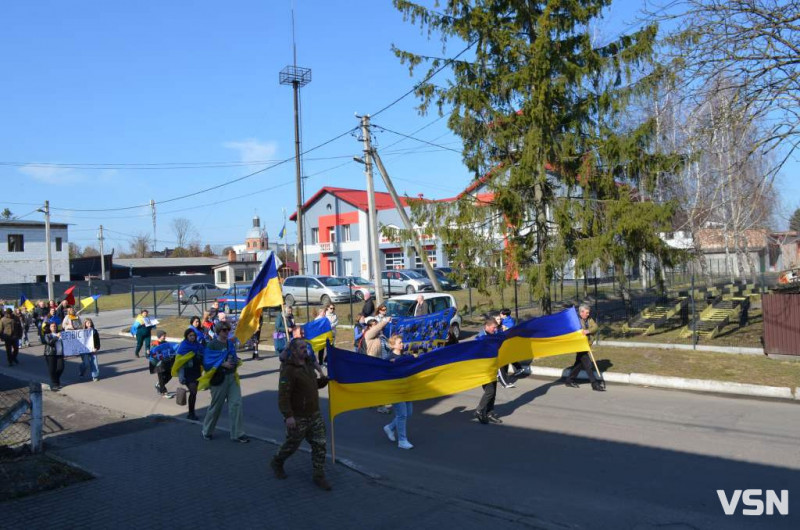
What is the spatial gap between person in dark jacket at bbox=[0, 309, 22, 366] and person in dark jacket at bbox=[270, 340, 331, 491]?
631 inches

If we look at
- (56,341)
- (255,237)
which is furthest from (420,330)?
(255,237)

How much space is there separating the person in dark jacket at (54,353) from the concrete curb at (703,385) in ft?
38.8

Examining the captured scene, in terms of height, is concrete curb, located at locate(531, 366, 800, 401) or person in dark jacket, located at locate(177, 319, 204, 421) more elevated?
person in dark jacket, located at locate(177, 319, 204, 421)

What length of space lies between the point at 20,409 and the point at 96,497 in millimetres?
2463

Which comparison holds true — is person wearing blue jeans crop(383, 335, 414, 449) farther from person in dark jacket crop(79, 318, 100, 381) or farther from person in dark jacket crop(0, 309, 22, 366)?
person in dark jacket crop(0, 309, 22, 366)

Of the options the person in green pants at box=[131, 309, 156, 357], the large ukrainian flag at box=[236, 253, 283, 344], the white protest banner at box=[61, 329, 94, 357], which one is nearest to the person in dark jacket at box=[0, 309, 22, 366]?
the person in green pants at box=[131, 309, 156, 357]

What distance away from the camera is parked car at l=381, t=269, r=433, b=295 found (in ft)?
121

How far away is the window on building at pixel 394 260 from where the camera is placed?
5459cm

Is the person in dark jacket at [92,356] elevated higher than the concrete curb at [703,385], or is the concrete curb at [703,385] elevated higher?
the person in dark jacket at [92,356]

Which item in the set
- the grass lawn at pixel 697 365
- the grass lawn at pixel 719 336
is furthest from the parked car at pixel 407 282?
the grass lawn at pixel 697 365

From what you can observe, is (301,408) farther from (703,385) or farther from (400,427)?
(703,385)

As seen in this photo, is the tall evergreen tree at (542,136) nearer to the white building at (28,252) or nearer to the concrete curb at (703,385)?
the concrete curb at (703,385)

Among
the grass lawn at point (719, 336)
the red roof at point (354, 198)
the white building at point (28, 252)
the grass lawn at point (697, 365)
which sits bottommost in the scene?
the grass lawn at point (697, 365)

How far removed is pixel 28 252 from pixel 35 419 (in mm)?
65430
